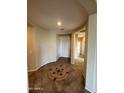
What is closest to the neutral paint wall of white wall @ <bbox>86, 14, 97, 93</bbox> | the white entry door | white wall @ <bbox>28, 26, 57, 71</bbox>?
white wall @ <bbox>28, 26, 57, 71</bbox>

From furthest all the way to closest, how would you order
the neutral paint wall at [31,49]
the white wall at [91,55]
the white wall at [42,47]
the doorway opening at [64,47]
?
the doorway opening at [64,47]
the white wall at [42,47]
the neutral paint wall at [31,49]
the white wall at [91,55]

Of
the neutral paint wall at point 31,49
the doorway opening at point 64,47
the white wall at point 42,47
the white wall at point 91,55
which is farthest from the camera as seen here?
the doorway opening at point 64,47

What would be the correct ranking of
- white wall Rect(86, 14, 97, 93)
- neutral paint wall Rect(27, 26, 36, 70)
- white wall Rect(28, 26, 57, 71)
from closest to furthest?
1. white wall Rect(86, 14, 97, 93)
2. neutral paint wall Rect(27, 26, 36, 70)
3. white wall Rect(28, 26, 57, 71)

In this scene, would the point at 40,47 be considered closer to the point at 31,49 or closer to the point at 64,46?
the point at 31,49

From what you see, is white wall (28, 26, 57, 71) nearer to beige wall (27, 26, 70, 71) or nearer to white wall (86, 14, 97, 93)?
beige wall (27, 26, 70, 71)

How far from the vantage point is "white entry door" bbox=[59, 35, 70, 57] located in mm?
11469

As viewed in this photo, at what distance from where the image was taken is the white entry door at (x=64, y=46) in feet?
37.6

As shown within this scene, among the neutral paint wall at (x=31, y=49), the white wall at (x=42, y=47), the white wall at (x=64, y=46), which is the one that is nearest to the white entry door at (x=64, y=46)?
the white wall at (x=64, y=46)

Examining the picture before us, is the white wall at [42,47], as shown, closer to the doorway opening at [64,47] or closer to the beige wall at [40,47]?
the beige wall at [40,47]

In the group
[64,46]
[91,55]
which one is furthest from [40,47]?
[64,46]
